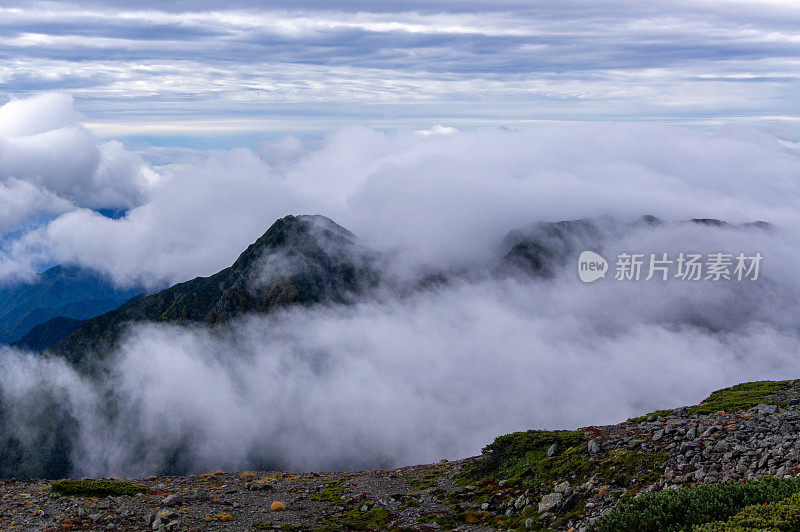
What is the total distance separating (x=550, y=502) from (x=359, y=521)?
12.3 m

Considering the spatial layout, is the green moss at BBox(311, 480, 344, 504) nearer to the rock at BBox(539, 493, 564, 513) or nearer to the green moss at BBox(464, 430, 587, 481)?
the green moss at BBox(464, 430, 587, 481)

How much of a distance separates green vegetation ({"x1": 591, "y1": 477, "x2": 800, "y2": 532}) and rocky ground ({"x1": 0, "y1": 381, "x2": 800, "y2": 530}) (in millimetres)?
2655

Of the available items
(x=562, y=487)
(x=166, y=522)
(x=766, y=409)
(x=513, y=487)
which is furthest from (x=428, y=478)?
(x=766, y=409)

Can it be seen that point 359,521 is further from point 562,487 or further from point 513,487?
point 562,487

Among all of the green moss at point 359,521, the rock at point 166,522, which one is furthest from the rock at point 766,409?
the rock at point 166,522

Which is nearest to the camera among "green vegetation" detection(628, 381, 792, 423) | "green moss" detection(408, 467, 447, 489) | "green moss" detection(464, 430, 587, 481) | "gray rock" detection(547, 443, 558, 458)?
"green moss" detection(464, 430, 587, 481)

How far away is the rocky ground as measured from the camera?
28000 mm

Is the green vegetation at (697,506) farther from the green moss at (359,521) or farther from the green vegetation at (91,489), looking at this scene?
the green vegetation at (91,489)

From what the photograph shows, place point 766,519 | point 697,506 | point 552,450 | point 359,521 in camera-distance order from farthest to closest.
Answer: point 552,450
point 359,521
point 697,506
point 766,519

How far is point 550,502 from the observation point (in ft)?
98.2

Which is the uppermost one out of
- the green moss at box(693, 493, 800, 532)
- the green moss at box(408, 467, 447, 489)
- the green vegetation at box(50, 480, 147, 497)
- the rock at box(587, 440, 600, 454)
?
the green moss at box(693, 493, 800, 532)

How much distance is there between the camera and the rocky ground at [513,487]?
2800 centimetres

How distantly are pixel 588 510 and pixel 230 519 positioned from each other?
21297 millimetres

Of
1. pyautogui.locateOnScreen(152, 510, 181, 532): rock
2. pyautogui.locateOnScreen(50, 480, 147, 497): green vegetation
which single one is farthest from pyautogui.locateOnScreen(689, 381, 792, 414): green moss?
pyautogui.locateOnScreen(50, 480, 147, 497): green vegetation
